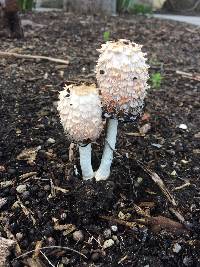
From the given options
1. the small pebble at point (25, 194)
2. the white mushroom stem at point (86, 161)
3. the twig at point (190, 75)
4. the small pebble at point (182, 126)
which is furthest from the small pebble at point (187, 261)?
the twig at point (190, 75)

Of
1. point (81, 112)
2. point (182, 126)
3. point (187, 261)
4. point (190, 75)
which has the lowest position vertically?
point (187, 261)

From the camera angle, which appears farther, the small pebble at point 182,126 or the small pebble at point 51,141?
the small pebble at point 182,126

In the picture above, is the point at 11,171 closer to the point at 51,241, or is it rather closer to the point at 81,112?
the point at 51,241

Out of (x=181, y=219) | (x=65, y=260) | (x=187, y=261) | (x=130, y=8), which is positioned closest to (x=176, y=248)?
(x=187, y=261)

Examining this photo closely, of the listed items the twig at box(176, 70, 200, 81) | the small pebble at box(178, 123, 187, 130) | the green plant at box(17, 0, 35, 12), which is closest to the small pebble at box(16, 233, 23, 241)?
the small pebble at box(178, 123, 187, 130)

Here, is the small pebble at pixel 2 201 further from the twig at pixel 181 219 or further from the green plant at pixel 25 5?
the green plant at pixel 25 5

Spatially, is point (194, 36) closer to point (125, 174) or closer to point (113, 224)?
point (125, 174)

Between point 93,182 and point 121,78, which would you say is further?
point 93,182
